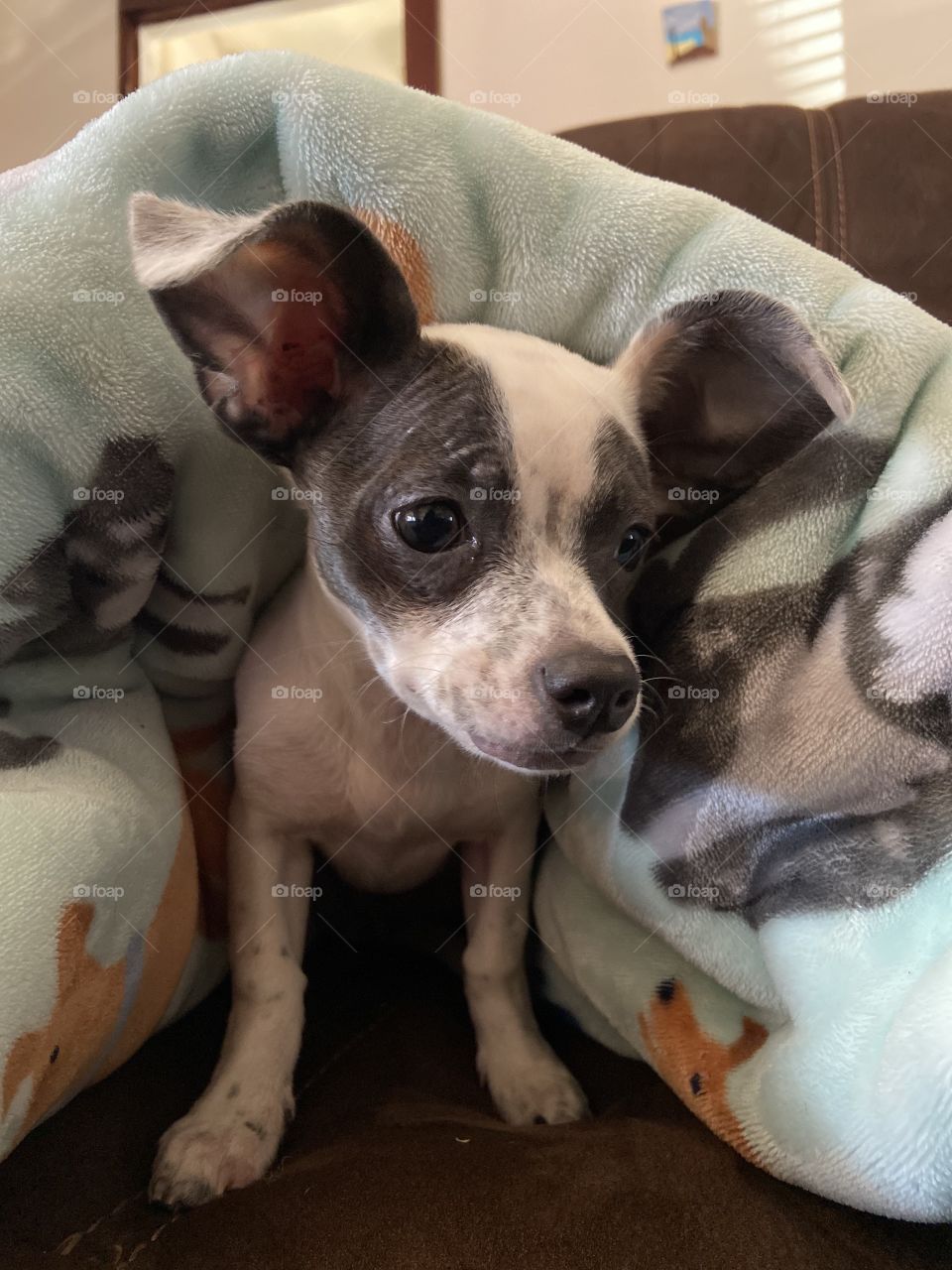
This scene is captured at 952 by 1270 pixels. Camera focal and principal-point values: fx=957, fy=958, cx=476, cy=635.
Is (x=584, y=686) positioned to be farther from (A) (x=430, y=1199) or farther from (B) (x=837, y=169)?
(B) (x=837, y=169)

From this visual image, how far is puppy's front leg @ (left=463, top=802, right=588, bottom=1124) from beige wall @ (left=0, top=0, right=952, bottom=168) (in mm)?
2719

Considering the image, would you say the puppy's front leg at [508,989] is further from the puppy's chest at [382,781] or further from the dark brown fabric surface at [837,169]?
the dark brown fabric surface at [837,169]

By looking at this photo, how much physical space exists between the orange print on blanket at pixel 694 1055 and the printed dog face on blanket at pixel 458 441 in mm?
318

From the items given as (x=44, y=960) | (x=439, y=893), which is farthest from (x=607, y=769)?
(x=44, y=960)

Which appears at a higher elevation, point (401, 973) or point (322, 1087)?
point (322, 1087)

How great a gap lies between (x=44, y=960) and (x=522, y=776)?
640 millimetres

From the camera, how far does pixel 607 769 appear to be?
1209 mm

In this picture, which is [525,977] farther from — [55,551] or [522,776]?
[55,551]

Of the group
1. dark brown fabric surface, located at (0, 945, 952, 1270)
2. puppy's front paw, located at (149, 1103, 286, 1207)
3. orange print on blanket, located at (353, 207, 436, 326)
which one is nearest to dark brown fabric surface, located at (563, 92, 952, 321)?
orange print on blanket, located at (353, 207, 436, 326)

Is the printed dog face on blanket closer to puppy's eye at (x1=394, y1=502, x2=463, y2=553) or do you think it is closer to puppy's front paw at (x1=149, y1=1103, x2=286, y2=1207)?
puppy's eye at (x1=394, y1=502, x2=463, y2=553)

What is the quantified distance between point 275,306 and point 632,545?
510 mm

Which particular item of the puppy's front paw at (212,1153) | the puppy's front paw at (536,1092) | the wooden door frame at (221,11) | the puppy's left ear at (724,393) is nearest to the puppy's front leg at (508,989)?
the puppy's front paw at (536,1092)

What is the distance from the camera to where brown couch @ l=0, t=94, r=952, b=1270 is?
2.60 ft

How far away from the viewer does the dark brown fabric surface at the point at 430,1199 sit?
79 cm
